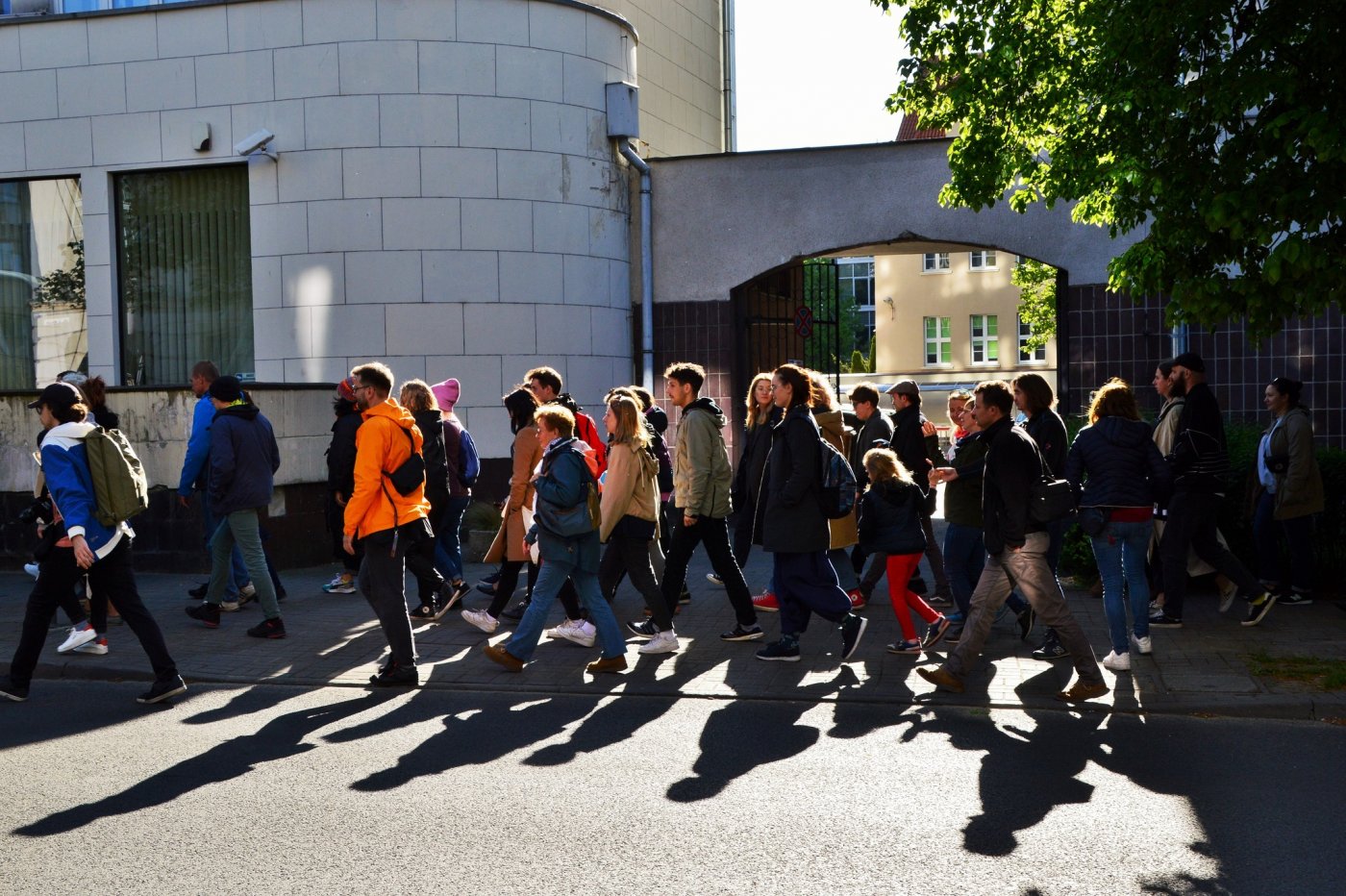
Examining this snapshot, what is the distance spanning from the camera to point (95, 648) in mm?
8625

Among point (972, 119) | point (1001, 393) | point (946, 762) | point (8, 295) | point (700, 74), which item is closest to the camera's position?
point (946, 762)

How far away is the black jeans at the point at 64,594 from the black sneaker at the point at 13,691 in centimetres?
2

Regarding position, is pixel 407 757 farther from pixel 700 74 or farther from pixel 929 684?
pixel 700 74

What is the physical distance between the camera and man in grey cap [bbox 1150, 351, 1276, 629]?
29.1 feet

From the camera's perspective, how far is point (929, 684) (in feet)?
24.6

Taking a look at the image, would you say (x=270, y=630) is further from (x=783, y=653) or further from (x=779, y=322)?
(x=779, y=322)

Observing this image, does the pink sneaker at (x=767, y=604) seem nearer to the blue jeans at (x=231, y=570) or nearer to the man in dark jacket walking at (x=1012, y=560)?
the man in dark jacket walking at (x=1012, y=560)

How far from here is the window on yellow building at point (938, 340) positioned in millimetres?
48000

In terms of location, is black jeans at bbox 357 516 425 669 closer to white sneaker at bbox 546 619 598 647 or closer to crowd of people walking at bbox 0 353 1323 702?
crowd of people walking at bbox 0 353 1323 702

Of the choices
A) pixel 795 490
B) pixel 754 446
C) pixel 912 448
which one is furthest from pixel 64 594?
pixel 912 448

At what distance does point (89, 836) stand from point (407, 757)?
1497 mm

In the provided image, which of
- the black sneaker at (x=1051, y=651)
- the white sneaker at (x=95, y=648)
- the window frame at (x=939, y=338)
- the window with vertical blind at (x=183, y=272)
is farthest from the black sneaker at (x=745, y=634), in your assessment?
the window frame at (x=939, y=338)

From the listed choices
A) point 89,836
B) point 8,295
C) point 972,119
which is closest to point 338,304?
point 8,295

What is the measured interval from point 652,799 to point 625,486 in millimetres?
3123
